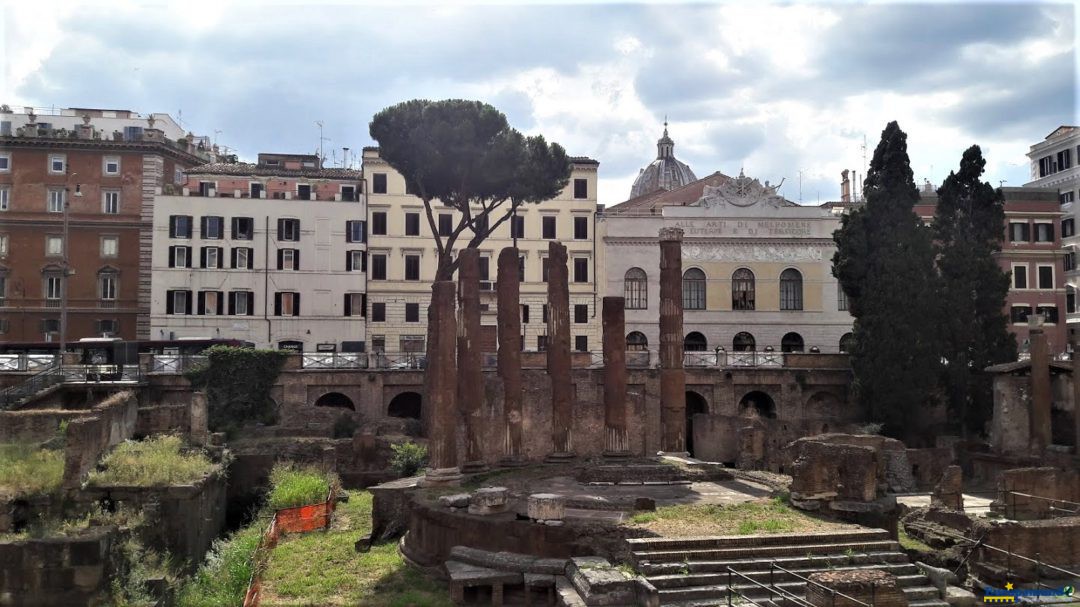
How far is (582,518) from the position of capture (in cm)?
1477

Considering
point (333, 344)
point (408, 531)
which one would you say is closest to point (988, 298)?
point (408, 531)

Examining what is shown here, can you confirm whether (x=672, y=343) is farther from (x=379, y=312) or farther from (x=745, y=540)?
(x=379, y=312)

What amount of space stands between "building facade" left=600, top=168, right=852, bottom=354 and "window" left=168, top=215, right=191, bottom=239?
1880 centimetres

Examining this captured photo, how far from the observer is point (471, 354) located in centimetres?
2005

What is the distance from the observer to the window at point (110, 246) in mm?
41688

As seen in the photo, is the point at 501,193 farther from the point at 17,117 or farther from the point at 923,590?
the point at 17,117

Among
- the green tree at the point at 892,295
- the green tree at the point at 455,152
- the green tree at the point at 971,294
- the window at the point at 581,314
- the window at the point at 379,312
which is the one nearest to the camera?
the green tree at the point at 892,295

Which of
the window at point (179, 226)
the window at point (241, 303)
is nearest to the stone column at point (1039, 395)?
the window at point (241, 303)

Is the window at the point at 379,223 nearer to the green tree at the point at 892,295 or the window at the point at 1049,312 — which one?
the green tree at the point at 892,295

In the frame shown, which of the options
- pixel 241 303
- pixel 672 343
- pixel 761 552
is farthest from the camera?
pixel 241 303

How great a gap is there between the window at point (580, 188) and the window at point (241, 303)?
15.6 meters

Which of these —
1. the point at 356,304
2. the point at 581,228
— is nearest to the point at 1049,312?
the point at 581,228

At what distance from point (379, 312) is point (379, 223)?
409 centimetres

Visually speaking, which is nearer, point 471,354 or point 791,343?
point 471,354
